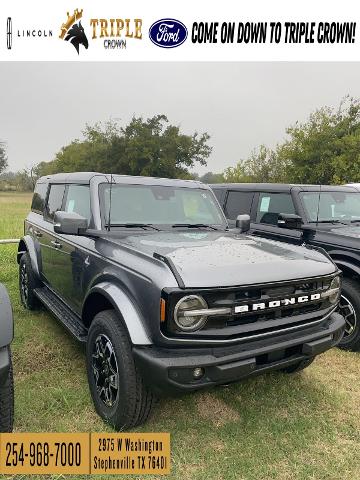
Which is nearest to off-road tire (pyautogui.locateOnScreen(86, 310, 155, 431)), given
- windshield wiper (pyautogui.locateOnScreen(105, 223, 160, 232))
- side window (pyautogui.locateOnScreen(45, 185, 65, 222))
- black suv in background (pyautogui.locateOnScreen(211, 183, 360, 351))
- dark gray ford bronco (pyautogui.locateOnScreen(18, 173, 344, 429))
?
dark gray ford bronco (pyautogui.locateOnScreen(18, 173, 344, 429))

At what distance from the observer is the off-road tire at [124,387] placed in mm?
2406

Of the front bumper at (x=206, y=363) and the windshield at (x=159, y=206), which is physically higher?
the windshield at (x=159, y=206)

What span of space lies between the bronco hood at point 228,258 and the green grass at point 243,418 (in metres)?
1.20

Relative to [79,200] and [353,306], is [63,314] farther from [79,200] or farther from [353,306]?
[353,306]

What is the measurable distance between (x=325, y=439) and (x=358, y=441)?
0.81 feet

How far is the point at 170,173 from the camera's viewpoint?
3472cm

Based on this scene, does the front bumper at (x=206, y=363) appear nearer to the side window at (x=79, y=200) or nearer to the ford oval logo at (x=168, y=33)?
the side window at (x=79, y=200)

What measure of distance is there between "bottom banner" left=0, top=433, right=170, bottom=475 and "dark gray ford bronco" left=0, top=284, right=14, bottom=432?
0.13 meters

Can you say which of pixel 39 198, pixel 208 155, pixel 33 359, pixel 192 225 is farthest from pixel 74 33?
pixel 208 155

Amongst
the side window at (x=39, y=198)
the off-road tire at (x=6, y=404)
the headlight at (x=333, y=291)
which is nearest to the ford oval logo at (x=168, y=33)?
the side window at (x=39, y=198)

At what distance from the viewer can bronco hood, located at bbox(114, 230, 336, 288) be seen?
2291 mm

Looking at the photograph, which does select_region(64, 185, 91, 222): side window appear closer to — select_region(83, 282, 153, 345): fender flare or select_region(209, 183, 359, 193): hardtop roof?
select_region(83, 282, 153, 345): fender flare

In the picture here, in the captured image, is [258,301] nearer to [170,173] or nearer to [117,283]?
[117,283]

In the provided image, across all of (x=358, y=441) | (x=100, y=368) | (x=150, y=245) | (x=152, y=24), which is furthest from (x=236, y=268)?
(x=152, y=24)
